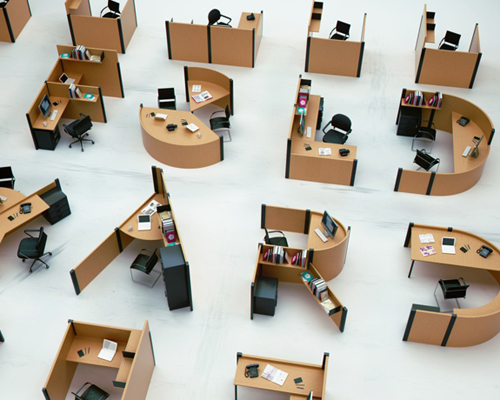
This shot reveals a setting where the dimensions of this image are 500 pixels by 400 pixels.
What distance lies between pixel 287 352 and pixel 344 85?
746cm

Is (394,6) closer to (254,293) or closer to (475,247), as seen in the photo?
(475,247)

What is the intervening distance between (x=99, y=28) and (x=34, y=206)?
590 centimetres

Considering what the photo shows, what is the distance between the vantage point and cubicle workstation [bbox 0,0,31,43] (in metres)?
15.1


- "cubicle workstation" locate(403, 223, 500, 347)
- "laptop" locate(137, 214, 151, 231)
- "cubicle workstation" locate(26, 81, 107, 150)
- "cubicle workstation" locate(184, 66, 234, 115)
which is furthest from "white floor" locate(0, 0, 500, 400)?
"laptop" locate(137, 214, 151, 231)

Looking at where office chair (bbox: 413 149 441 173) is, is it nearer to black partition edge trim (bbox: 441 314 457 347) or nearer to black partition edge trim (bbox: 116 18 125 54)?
black partition edge trim (bbox: 441 314 457 347)

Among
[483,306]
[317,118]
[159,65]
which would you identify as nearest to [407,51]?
[317,118]

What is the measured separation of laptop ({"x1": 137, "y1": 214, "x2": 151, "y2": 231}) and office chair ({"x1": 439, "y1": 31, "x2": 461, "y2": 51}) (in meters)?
8.77

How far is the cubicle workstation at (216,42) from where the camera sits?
47.4 feet

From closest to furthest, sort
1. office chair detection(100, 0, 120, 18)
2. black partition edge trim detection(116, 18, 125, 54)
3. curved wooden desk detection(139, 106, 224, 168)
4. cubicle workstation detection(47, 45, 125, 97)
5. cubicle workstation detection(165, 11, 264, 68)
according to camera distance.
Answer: curved wooden desk detection(139, 106, 224, 168)
cubicle workstation detection(47, 45, 125, 97)
cubicle workstation detection(165, 11, 264, 68)
black partition edge trim detection(116, 18, 125, 54)
office chair detection(100, 0, 120, 18)

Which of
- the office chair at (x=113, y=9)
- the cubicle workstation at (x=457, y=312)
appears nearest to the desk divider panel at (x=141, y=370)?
the cubicle workstation at (x=457, y=312)

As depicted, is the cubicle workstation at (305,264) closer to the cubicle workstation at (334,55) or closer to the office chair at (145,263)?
the office chair at (145,263)

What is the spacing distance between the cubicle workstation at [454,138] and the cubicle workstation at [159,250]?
469 cm

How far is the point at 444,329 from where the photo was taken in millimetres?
9258

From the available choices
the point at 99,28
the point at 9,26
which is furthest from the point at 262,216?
the point at 9,26
